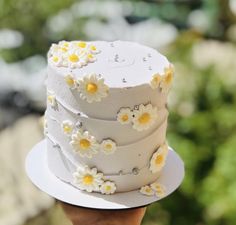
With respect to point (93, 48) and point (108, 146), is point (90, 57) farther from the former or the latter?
point (108, 146)

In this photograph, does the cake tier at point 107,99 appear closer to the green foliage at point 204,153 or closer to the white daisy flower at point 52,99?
the white daisy flower at point 52,99

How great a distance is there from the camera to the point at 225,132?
13.5ft

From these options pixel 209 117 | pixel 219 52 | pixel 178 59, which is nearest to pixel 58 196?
pixel 209 117

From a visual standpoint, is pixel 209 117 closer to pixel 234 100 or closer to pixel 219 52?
pixel 234 100

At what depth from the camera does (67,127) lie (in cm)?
151

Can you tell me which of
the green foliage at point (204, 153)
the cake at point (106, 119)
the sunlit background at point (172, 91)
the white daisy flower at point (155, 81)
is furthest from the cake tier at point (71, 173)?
the green foliage at point (204, 153)

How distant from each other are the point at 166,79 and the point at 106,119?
17 centimetres

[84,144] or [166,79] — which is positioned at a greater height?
[166,79]

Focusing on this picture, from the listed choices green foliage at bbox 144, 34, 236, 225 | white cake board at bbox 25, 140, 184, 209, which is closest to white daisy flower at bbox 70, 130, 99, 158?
white cake board at bbox 25, 140, 184, 209

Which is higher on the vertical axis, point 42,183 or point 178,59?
point 42,183

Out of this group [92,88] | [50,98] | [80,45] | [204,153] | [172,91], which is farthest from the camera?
[172,91]

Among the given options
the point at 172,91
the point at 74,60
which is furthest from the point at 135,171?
the point at 172,91

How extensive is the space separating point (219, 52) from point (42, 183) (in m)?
3.61

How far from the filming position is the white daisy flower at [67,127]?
1.51 meters
